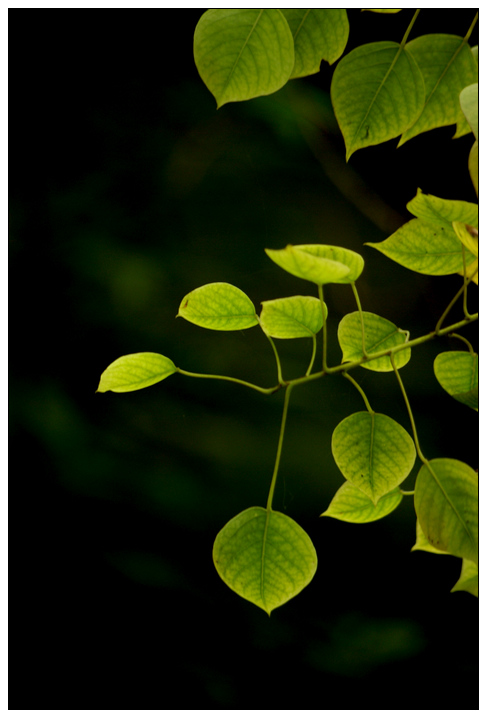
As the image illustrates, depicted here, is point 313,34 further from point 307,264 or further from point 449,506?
point 449,506

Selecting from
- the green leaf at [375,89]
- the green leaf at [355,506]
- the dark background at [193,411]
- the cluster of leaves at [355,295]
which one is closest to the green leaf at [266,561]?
the cluster of leaves at [355,295]

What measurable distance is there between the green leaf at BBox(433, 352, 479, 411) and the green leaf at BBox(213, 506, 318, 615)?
0.18 meters

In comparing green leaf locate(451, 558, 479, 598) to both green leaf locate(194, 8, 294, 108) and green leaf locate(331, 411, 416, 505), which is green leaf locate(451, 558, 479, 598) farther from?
green leaf locate(194, 8, 294, 108)

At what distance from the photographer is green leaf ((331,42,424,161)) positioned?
41 cm

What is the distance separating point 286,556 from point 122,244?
644mm

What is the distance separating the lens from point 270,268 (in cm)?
90

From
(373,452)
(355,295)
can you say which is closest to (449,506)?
(373,452)

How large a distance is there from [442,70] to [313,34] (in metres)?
0.12

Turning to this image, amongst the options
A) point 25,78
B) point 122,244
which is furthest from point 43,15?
point 122,244

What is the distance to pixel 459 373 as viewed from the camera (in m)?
0.46

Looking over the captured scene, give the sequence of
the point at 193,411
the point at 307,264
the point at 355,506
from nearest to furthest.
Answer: the point at 307,264 < the point at 355,506 < the point at 193,411

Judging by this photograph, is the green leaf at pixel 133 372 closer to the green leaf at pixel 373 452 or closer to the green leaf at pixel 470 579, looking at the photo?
the green leaf at pixel 373 452

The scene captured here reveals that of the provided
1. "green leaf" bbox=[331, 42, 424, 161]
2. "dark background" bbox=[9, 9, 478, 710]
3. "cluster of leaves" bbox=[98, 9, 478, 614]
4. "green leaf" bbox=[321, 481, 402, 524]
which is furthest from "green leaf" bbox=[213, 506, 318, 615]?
"dark background" bbox=[9, 9, 478, 710]

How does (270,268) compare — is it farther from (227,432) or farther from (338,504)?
(338,504)
